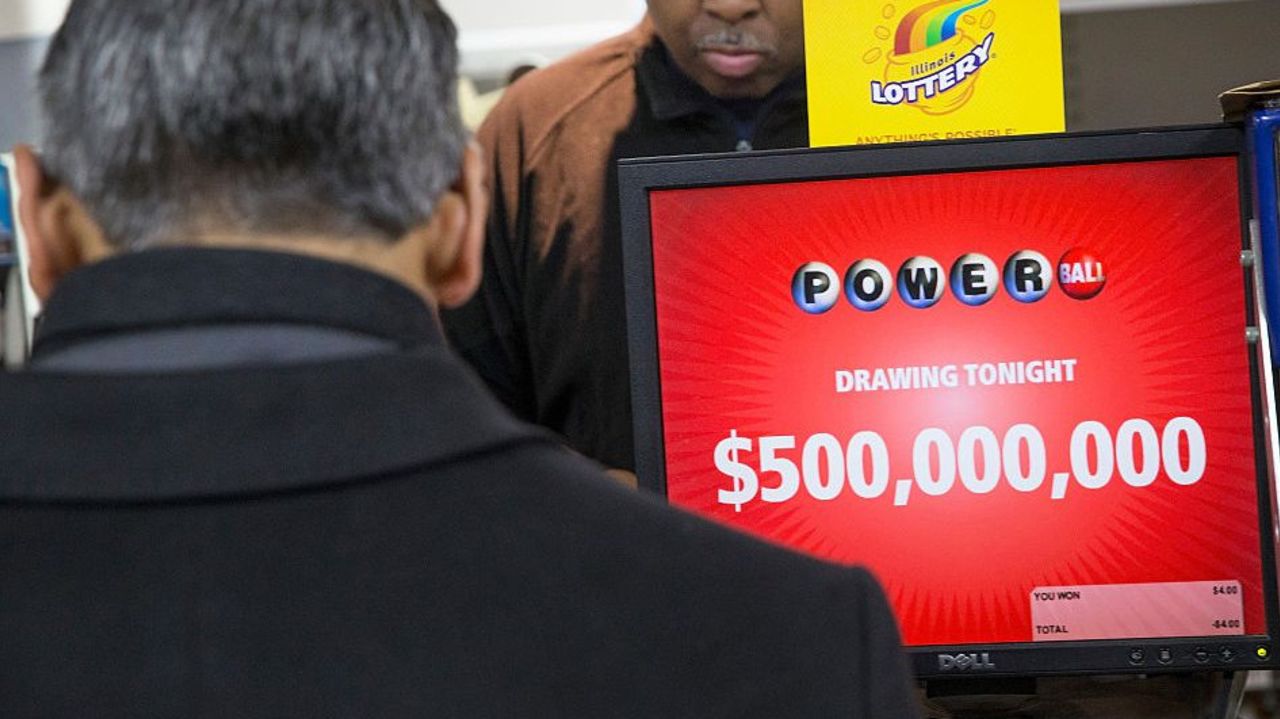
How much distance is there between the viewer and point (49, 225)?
77cm

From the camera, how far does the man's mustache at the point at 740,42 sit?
6.17 ft

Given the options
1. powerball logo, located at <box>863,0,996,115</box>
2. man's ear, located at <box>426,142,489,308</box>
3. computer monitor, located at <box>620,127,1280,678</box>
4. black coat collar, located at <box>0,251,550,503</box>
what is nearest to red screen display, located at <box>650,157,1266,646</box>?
computer monitor, located at <box>620,127,1280,678</box>

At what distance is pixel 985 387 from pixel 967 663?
0.22m

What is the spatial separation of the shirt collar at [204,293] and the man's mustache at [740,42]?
4.04ft

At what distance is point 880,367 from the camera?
146 centimetres

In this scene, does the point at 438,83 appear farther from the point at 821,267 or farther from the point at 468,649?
the point at 821,267

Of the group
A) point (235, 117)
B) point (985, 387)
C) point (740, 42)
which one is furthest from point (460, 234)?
point (740, 42)

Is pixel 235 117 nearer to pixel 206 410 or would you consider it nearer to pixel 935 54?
pixel 206 410

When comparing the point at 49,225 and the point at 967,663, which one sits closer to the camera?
the point at 49,225

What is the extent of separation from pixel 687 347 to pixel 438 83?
0.72 m

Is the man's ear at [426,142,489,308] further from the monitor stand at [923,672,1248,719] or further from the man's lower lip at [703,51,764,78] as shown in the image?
the man's lower lip at [703,51,764,78]

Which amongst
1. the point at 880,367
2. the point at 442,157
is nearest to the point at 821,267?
the point at 880,367

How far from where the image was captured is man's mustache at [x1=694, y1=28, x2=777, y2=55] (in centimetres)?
188

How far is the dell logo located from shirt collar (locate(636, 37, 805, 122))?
0.71 meters
